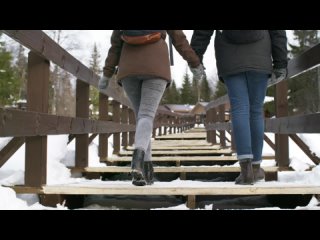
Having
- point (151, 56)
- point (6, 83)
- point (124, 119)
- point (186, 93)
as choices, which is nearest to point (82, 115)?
point (151, 56)

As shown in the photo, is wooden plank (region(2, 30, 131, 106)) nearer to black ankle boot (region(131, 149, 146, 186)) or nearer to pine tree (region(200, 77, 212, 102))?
black ankle boot (region(131, 149, 146, 186))

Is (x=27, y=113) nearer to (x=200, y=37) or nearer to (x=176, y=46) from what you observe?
(x=176, y=46)

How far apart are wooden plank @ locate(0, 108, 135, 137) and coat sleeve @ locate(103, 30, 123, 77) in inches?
19.9

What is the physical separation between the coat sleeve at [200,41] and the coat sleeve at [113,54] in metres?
0.55

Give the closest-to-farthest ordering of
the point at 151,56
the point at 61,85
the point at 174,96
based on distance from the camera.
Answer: the point at 151,56 → the point at 61,85 → the point at 174,96

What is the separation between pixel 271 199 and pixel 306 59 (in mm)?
1122

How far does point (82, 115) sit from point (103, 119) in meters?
1.23

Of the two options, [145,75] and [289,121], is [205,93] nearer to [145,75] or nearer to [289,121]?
[289,121]

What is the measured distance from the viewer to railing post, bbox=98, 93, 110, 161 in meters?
5.04

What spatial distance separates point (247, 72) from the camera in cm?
290

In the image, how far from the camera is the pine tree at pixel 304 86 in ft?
117

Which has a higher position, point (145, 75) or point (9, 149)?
point (145, 75)

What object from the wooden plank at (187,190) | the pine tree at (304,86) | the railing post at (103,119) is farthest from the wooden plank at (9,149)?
the pine tree at (304,86)
